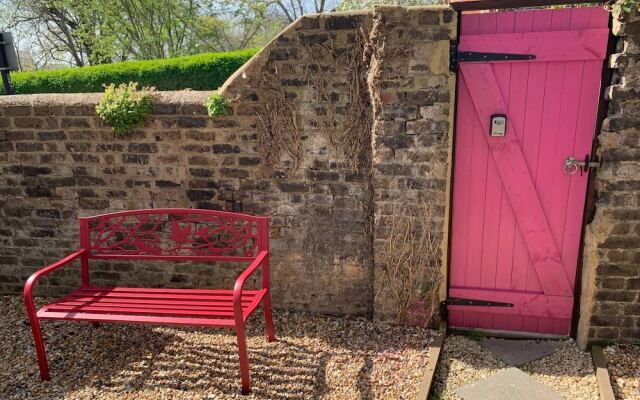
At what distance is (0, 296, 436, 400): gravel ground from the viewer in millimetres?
3160

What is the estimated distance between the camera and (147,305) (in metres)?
3.40

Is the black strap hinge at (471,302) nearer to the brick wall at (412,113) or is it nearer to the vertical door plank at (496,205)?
the vertical door plank at (496,205)

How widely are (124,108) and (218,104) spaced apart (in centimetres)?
79

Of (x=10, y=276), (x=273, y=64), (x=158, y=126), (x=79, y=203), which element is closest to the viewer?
(x=273, y=64)

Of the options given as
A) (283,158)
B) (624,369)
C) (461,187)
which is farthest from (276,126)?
(624,369)

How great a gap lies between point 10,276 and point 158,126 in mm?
2238

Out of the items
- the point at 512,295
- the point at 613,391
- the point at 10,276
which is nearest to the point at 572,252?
the point at 512,295

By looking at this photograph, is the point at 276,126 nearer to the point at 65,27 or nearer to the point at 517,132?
the point at 517,132

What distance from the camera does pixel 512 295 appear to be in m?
3.66

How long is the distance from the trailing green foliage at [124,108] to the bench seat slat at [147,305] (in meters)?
1.35

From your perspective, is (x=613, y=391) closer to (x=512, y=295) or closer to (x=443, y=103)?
(x=512, y=295)

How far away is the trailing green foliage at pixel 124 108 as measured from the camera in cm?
385

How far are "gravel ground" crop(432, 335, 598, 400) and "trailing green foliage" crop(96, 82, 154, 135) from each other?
301 cm

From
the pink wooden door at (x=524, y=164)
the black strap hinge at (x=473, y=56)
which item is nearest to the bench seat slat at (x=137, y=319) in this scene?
the pink wooden door at (x=524, y=164)
